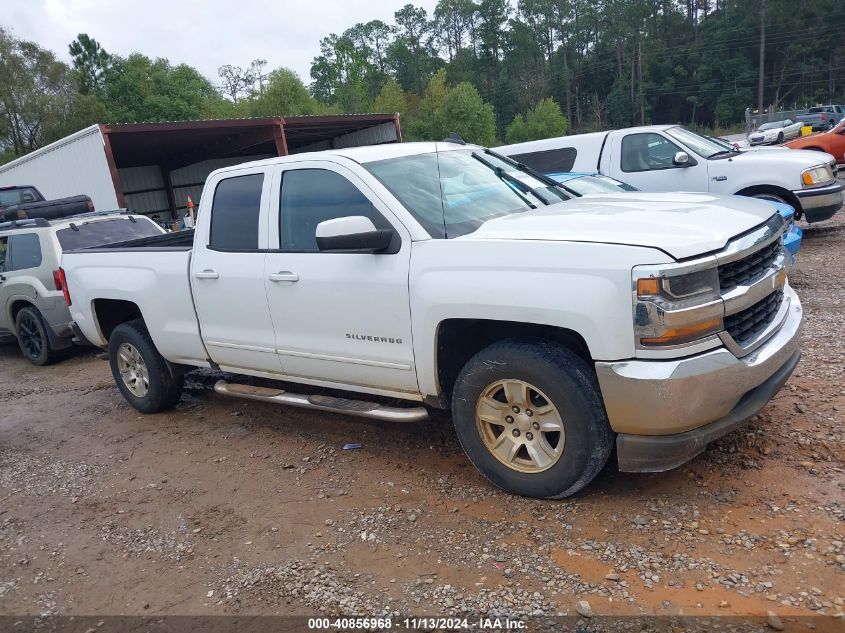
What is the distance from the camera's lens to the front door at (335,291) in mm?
3697

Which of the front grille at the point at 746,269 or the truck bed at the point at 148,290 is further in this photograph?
the truck bed at the point at 148,290

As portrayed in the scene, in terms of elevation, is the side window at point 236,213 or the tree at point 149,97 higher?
the tree at point 149,97

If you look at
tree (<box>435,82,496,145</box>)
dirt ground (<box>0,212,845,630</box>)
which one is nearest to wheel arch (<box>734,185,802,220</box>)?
dirt ground (<box>0,212,845,630</box>)

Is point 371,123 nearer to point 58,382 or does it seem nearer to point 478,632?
point 58,382

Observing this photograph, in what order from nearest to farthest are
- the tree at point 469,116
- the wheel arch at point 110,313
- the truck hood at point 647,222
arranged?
1. the truck hood at point 647,222
2. the wheel arch at point 110,313
3. the tree at point 469,116

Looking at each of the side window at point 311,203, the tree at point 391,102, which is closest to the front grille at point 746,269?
the side window at point 311,203

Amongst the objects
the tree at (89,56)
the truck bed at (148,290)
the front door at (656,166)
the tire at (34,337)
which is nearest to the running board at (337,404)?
the truck bed at (148,290)

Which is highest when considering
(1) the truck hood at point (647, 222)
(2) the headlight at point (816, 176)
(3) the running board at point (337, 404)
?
(1) the truck hood at point (647, 222)

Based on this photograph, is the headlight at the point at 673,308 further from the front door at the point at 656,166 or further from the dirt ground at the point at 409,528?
the front door at the point at 656,166

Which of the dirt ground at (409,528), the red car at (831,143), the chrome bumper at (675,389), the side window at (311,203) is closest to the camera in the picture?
the dirt ground at (409,528)

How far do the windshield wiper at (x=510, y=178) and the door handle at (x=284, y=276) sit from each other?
1554 millimetres

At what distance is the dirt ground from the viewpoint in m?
2.76

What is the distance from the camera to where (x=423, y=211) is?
3.79 meters

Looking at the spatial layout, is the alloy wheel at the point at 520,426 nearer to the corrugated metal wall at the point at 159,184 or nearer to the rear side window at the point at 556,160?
the rear side window at the point at 556,160
